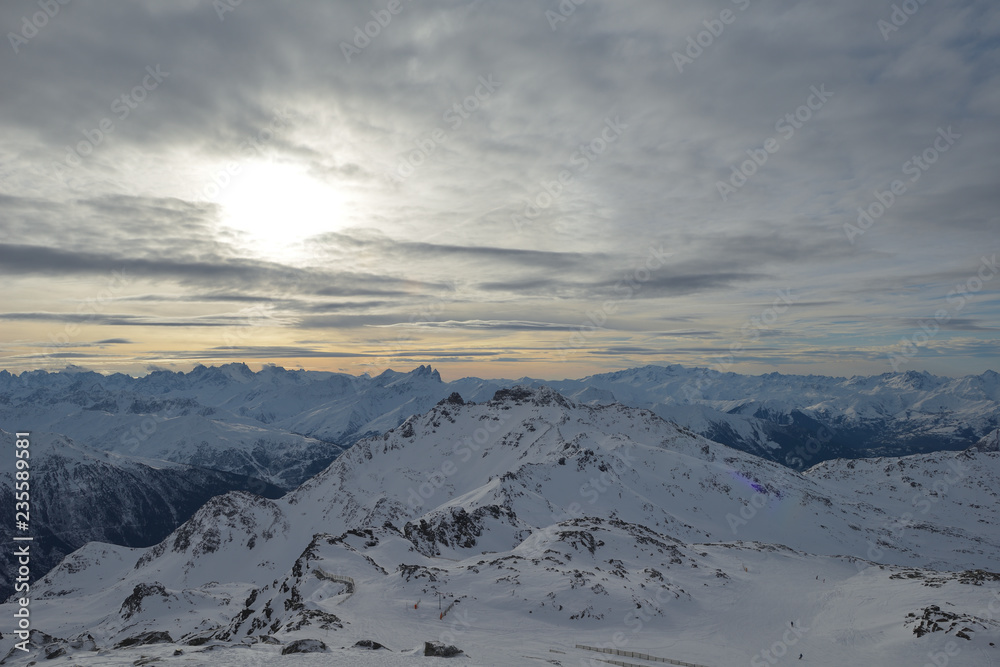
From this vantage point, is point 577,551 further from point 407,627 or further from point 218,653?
point 218,653

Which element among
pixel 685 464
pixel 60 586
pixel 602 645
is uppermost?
pixel 602 645

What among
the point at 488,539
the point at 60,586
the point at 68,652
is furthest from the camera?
the point at 60,586

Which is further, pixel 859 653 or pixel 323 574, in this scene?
pixel 323 574

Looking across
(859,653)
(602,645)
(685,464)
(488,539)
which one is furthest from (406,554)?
(685,464)

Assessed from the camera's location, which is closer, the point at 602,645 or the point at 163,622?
the point at 602,645

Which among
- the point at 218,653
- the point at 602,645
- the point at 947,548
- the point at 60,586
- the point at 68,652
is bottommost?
the point at 60,586

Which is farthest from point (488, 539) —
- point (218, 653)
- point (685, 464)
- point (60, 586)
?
point (60, 586)

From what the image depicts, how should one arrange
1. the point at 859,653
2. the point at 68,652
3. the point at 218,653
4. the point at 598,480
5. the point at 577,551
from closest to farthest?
the point at 218,653 < the point at 68,652 < the point at 859,653 < the point at 577,551 < the point at 598,480

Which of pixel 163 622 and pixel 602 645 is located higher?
pixel 602 645

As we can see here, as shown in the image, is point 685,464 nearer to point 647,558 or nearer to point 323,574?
point 647,558
